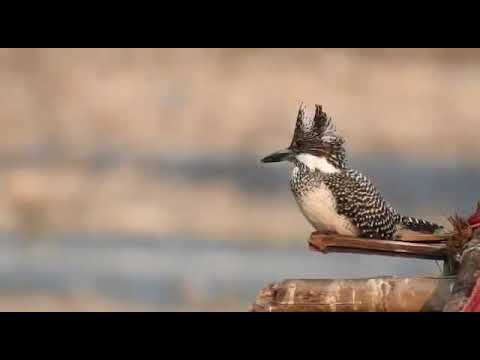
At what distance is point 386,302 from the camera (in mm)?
2053

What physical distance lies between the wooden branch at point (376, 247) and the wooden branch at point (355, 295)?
0.31ft

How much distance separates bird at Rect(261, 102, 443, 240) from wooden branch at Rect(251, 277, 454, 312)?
16 centimetres

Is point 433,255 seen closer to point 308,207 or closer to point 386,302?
point 386,302

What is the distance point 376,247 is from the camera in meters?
2.12

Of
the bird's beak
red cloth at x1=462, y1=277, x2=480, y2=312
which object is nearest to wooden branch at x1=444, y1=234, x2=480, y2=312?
red cloth at x1=462, y1=277, x2=480, y2=312

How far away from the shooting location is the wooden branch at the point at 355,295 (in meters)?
2.03

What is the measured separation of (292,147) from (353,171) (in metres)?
0.17

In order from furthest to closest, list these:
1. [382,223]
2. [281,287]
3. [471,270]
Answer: [382,223]
[281,287]
[471,270]

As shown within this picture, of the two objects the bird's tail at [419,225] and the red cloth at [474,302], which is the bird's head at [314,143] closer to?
the bird's tail at [419,225]

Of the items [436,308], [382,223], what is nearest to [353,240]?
[382,223]

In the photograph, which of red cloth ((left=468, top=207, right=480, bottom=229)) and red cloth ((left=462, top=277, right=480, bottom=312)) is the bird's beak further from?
red cloth ((left=462, top=277, right=480, bottom=312))

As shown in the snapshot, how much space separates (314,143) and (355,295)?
400 millimetres

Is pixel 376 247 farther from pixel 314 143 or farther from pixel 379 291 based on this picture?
pixel 314 143

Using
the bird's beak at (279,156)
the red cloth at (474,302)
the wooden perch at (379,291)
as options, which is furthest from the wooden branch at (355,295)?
the bird's beak at (279,156)
